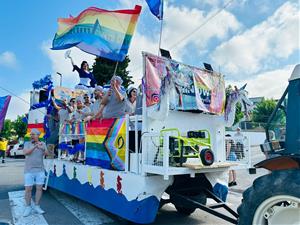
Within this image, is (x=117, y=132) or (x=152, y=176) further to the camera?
(x=117, y=132)

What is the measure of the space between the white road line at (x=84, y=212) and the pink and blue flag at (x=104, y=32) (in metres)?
3.23

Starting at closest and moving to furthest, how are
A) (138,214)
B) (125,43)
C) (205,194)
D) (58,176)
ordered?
(138,214)
(205,194)
(125,43)
(58,176)

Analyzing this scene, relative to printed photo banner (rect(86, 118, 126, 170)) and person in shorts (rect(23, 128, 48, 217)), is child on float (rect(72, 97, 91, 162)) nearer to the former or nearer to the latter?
printed photo banner (rect(86, 118, 126, 170))

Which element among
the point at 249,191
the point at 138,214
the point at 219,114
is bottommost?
the point at 138,214

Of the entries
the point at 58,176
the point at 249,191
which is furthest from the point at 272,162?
the point at 58,176

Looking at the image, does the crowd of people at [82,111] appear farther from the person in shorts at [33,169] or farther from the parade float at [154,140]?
the person in shorts at [33,169]

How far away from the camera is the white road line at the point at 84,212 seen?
5833 mm

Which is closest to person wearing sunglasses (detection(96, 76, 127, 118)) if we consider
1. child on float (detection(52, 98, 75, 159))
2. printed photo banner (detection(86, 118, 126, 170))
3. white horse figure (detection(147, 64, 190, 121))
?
printed photo banner (detection(86, 118, 126, 170))

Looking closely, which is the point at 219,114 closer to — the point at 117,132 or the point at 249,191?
the point at 117,132

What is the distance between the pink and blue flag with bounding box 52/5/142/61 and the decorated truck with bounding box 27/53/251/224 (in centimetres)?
136

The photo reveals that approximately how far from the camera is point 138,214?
4715 millimetres

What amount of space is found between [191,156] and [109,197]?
177 centimetres

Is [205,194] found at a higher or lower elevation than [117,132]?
lower

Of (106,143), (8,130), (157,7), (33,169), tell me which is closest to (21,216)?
(33,169)
